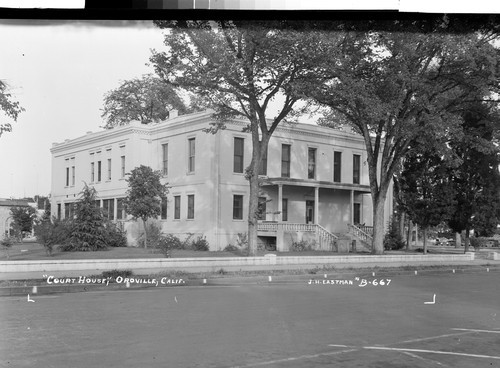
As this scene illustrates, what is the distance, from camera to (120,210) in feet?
16.0

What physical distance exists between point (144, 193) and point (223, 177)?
5.78ft

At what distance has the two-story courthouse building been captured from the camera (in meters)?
4.25

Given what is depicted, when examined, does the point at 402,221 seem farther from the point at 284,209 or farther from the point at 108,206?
the point at 108,206

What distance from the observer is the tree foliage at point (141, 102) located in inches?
126

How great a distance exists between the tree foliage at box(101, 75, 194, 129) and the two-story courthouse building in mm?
110

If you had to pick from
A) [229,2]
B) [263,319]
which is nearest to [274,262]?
[263,319]

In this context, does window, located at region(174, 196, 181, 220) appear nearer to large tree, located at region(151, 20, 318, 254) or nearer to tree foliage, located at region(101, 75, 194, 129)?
large tree, located at region(151, 20, 318, 254)

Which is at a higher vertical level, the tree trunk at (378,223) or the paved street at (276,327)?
the tree trunk at (378,223)

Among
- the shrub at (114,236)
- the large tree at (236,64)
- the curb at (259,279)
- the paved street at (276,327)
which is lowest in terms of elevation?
the paved street at (276,327)

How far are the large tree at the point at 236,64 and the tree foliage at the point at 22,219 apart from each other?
1225mm

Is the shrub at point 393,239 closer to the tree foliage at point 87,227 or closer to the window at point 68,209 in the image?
the tree foliage at point 87,227

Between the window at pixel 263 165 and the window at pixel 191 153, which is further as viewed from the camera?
the window at pixel 263 165

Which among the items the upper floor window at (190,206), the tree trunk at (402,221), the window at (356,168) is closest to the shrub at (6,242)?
the upper floor window at (190,206)

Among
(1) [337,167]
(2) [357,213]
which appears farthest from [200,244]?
(1) [337,167]
